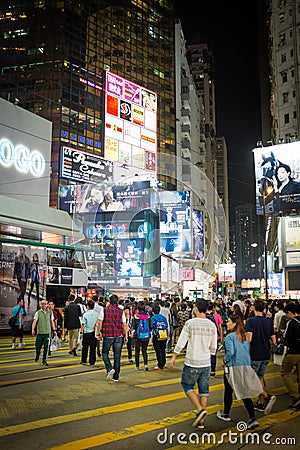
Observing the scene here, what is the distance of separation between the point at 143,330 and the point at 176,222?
33.2 m

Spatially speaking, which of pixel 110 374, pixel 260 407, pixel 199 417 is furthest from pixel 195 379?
pixel 110 374

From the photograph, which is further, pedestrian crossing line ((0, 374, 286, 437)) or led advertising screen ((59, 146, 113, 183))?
led advertising screen ((59, 146, 113, 183))

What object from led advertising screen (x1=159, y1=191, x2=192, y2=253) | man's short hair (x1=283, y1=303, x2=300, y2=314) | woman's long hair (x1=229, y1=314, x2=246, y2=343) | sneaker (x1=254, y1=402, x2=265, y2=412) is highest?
led advertising screen (x1=159, y1=191, x2=192, y2=253)

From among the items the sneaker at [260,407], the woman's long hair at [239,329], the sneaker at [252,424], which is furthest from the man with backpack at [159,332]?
the sneaker at [252,424]

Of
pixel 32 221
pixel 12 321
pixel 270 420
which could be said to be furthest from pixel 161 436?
pixel 32 221

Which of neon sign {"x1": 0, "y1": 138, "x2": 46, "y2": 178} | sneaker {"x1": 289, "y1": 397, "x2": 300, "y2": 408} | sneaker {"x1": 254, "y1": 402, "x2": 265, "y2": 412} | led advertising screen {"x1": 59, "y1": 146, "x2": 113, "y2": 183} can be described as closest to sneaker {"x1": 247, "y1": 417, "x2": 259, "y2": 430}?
sneaker {"x1": 254, "y1": 402, "x2": 265, "y2": 412}

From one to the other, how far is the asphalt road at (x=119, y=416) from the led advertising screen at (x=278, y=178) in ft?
77.0

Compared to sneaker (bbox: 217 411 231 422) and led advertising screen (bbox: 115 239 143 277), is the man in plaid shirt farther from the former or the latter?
led advertising screen (bbox: 115 239 143 277)

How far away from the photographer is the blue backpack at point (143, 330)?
1222cm

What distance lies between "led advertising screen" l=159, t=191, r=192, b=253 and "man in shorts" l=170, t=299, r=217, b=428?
37.3m

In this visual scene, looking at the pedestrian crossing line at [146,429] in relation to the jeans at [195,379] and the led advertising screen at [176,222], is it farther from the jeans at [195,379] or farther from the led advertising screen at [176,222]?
the led advertising screen at [176,222]

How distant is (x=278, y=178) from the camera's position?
34.2 meters

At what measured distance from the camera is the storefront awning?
2286 centimetres

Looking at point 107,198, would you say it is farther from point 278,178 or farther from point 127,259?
point 278,178
